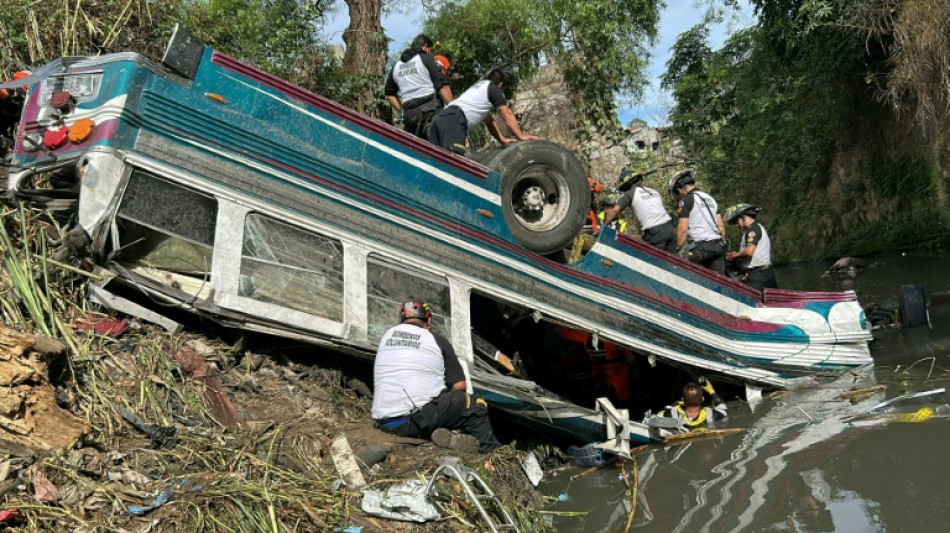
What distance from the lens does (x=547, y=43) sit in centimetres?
1430

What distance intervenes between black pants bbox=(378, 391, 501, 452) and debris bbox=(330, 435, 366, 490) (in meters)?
0.53

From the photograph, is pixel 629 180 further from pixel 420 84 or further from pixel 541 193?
pixel 420 84

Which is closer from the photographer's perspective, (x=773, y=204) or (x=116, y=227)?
(x=116, y=227)

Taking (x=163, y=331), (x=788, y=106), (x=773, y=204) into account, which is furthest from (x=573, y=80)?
(x=163, y=331)

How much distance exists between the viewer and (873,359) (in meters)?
8.75

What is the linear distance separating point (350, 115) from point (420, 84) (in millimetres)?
2090

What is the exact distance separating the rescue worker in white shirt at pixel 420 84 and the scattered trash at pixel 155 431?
12.7 feet

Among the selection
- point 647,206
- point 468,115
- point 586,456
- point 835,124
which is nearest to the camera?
point 586,456

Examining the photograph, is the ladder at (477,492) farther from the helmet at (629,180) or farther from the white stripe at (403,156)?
the helmet at (629,180)

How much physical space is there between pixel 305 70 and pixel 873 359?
7.17 m

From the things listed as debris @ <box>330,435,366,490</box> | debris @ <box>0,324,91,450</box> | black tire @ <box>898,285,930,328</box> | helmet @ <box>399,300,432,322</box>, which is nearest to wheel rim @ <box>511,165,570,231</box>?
helmet @ <box>399,300,432,322</box>

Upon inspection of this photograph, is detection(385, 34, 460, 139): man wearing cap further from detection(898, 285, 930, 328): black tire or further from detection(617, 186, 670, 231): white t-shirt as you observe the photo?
detection(898, 285, 930, 328): black tire

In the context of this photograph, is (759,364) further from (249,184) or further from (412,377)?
(249,184)

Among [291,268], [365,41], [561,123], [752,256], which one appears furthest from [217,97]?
[561,123]
